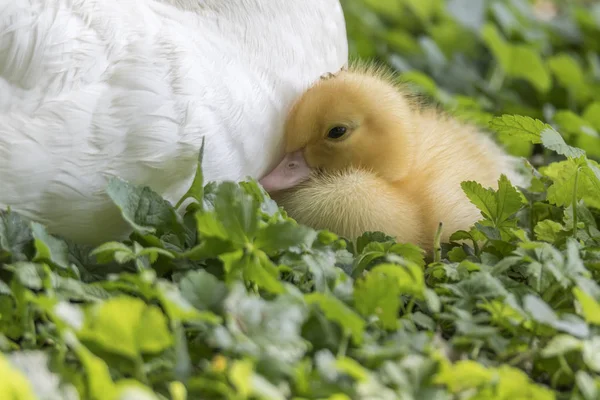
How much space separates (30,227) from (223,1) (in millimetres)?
357

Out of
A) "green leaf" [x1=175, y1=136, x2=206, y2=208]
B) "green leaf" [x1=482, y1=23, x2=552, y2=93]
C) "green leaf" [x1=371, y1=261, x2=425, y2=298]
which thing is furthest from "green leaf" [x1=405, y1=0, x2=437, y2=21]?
"green leaf" [x1=371, y1=261, x2=425, y2=298]

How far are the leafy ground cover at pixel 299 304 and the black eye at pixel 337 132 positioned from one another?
16cm

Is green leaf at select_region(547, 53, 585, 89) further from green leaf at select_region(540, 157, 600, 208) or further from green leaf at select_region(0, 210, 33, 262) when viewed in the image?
green leaf at select_region(0, 210, 33, 262)

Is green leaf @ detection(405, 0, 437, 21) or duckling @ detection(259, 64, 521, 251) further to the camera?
green leaf @ detection(405, 0, 437, 21)

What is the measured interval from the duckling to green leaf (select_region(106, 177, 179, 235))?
18 centimetres

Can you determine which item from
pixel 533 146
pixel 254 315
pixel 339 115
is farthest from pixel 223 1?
pixel 533 146

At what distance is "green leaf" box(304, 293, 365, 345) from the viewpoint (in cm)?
65

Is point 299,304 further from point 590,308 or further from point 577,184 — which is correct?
point 577,184

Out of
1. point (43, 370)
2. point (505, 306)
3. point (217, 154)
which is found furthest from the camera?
point (217, 154)

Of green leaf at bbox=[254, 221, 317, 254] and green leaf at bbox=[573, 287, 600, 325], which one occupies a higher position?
green leaf at bbox=[573, 287, 600, 325]

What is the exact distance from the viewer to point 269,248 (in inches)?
29.4

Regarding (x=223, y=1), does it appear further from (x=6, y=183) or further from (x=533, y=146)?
(x=533, y=146)

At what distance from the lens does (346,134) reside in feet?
3.28

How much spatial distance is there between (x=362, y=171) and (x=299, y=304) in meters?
0.36
